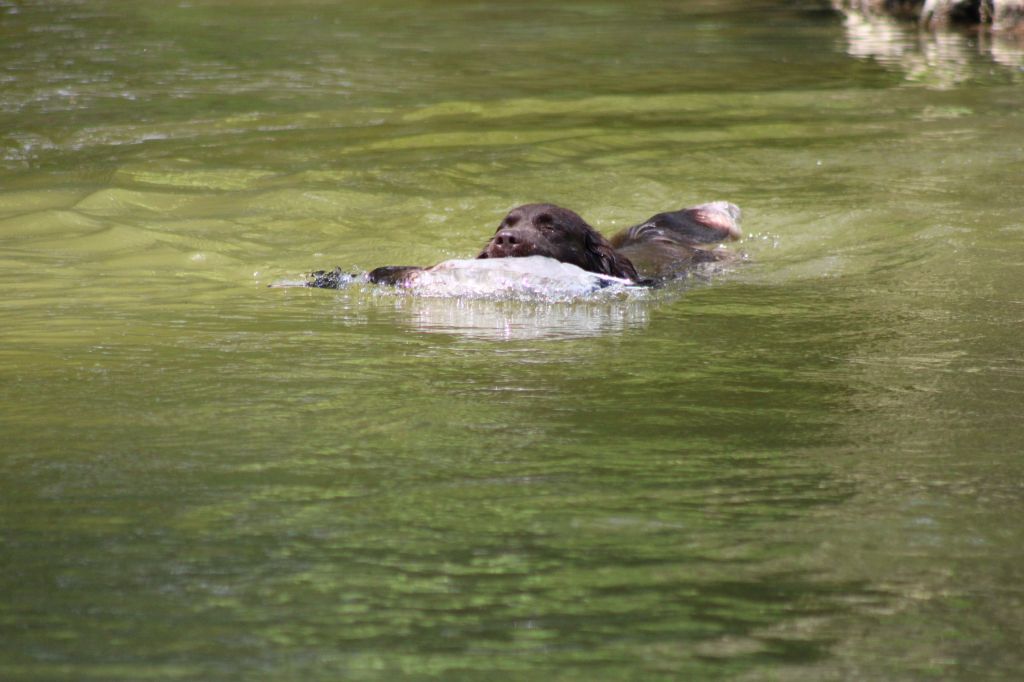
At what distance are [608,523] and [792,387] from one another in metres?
1.62

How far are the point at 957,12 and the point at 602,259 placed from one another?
55.1ft

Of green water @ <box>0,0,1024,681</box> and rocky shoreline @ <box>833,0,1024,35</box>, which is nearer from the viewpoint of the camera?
green water @ <box>0,0,1024,681</box>

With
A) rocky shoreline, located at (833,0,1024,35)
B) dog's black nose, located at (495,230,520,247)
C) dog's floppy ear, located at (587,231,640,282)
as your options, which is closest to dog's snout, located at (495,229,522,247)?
dog's black nose, located at (495,230,520,247)

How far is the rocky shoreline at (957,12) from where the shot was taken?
67.9ft

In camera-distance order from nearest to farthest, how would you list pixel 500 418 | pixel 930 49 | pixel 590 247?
pixel 500 418
pixel 590 247
pixel 930 49

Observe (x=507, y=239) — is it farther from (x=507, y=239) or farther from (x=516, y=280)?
(x=516, y=280)

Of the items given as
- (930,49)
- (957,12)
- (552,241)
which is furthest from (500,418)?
(957,12)

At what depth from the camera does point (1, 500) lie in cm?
344

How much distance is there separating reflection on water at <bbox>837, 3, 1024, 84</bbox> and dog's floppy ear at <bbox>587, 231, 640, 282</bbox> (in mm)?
8701

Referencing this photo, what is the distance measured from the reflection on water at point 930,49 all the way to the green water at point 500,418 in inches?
160

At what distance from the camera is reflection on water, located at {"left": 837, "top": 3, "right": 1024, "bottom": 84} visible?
16094mm

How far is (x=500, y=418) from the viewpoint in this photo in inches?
168

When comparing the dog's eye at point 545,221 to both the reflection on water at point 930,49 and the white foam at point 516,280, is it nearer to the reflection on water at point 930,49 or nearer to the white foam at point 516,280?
the white foam at point 516,280

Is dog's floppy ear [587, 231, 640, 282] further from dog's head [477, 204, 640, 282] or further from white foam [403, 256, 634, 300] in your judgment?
white foam [403, 256, 634, 300]
